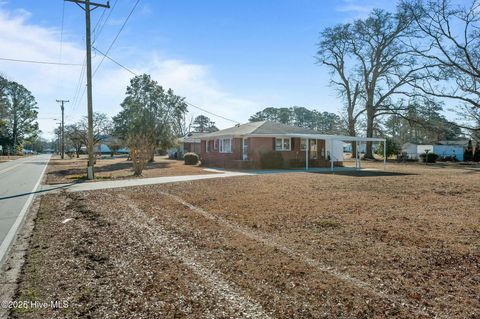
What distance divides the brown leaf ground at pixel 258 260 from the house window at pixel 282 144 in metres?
16.7

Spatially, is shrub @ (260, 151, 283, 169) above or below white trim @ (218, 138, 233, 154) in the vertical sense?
below

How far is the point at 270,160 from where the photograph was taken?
2577 cm

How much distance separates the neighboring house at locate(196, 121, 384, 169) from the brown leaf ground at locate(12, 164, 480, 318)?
1550 centimetres

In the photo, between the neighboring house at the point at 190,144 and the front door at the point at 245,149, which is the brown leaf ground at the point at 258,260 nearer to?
the front door at the point at 245,149

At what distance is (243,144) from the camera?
27.0 m

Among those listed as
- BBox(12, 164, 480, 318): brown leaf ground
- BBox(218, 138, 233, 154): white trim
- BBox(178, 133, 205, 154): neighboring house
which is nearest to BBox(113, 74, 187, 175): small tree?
BBox(178, 133, 205, 154): neighboring house

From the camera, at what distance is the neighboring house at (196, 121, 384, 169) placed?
25.6 m

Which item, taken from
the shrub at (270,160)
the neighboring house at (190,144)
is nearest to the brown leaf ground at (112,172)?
the shrub at (270,160)

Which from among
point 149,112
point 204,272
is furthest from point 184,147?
point 204,272

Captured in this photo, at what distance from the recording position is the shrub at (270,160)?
2566 cm

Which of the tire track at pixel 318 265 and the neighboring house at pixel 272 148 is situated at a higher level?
the neighboring house at pixel 272 148

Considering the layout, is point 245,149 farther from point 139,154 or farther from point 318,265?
point 318,265

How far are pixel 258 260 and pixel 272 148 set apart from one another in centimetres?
2149

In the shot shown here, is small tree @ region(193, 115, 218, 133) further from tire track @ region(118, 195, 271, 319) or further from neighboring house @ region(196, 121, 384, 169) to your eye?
tire track @ region(118, 195, 271, 319)
